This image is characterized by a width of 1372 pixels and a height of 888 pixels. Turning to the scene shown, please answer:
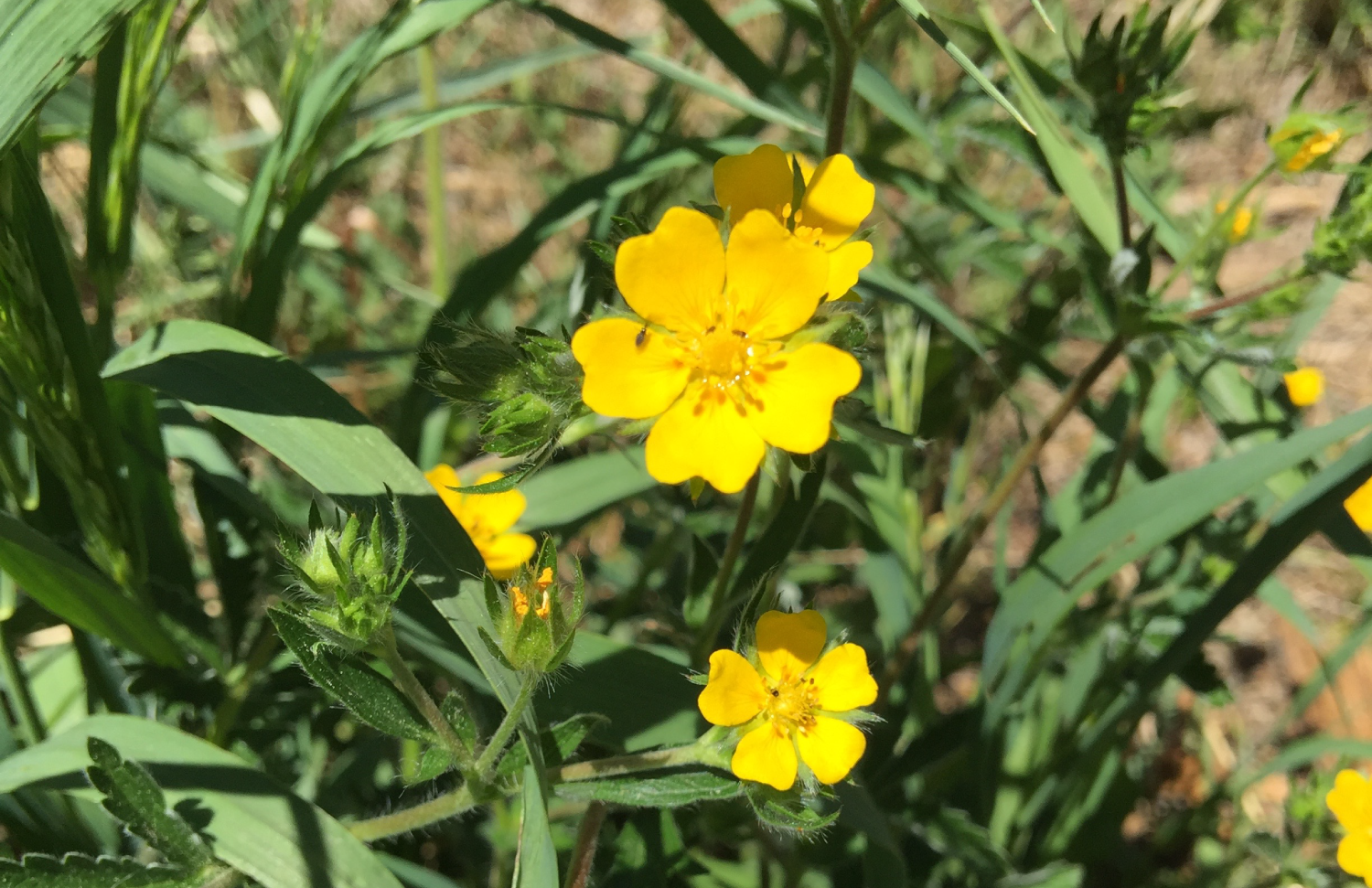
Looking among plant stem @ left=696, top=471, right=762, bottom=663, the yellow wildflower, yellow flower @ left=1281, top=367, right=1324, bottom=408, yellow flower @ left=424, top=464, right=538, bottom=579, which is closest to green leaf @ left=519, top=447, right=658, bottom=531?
yellow flower @ left=424, top=464, right=538, bottom=579

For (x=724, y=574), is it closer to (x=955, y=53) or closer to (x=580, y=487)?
(x=580, y=487)

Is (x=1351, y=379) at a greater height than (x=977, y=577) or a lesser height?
greater

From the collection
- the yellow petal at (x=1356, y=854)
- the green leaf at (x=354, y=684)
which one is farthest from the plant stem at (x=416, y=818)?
the yellow petal at (x=1356, y=854)

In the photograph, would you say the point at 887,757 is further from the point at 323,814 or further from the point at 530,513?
the point at 323,814

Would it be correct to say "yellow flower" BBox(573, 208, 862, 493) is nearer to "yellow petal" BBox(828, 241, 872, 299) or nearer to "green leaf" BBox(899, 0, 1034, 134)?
"yellow petal" BBox(828, 241, 872, 299)

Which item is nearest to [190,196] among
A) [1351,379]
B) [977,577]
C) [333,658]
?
[333,658]

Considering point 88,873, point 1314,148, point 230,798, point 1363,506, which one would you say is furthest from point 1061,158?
point 88,873

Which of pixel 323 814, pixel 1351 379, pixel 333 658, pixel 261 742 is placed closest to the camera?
pixel 333 658

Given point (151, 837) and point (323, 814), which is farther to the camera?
point (323, 814)
